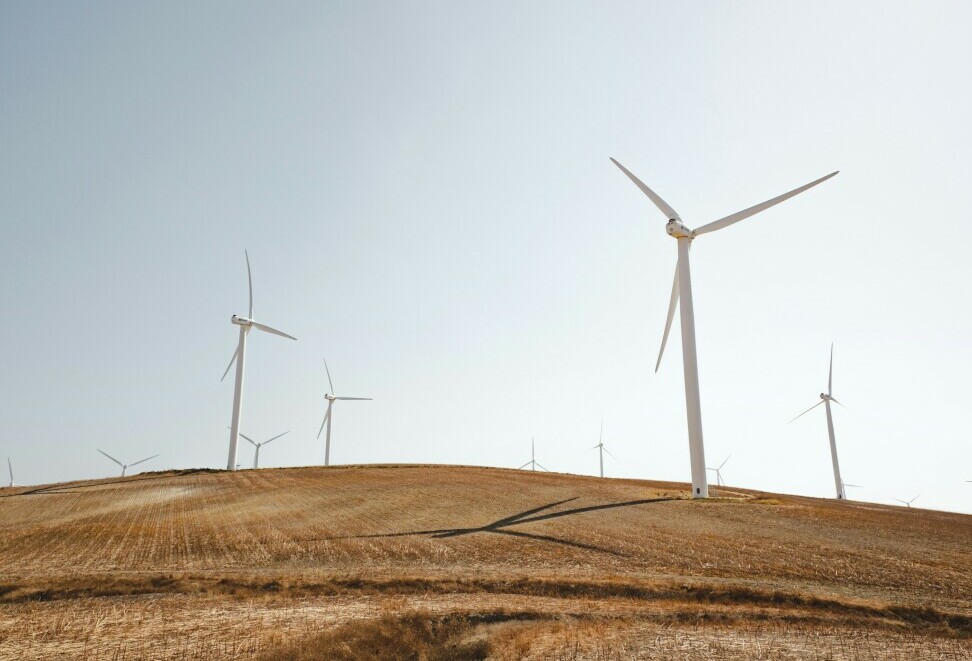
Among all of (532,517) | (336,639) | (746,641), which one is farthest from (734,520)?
(336,639)

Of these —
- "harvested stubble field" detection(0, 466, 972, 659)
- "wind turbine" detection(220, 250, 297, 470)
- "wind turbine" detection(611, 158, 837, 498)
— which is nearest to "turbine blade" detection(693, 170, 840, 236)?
"wind turbine" detection(611, 158, 837, 498)

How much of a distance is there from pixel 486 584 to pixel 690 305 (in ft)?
100

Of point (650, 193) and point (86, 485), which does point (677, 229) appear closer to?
point (650, 193)

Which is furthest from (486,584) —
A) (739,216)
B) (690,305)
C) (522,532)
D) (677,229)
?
(739,216)

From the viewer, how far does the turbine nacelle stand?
4459cm

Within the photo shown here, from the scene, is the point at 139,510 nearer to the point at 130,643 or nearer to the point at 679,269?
Result: the point at 130,643

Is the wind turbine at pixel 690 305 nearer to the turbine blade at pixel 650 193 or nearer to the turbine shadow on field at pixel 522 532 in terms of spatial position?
the turbine blade at pixel 650 193

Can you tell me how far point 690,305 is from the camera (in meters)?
41.8

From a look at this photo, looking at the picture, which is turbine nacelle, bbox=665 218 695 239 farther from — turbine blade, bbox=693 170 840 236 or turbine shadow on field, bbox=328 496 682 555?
turbine shadow on field, bbox=328 496 682 555

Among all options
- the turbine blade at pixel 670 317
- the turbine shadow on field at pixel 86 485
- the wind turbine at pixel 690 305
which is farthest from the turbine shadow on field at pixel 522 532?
the turbine shadow on field at pixel 86 485

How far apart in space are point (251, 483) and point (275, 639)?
134ft

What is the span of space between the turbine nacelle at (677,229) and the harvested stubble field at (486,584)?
66.6 ft

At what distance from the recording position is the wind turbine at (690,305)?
39781 millimetres

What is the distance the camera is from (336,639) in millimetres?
11742
